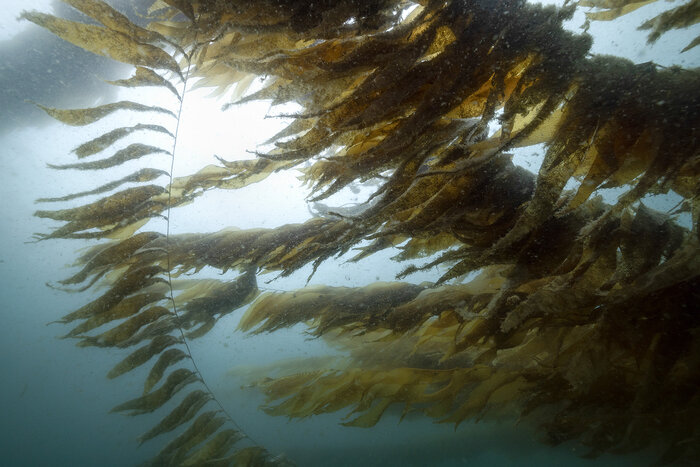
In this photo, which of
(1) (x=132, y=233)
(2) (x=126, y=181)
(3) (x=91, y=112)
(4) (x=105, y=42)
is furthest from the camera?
(1) (x=132, y=233)

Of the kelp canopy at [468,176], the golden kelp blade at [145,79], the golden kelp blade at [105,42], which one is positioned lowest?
the kelp canopy at [468,176]

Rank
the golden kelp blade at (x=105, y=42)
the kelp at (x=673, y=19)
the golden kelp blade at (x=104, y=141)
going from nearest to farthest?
the golden kelp blade at (x=105, y=42) < the kelp at (x=673, y=19) < the golden kelp blade at (x=104, y=141)

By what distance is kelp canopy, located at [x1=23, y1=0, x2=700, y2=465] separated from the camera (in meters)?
0.88

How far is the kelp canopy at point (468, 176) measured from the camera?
2.90 ft

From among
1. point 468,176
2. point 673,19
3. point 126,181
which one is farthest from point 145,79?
point 673,19

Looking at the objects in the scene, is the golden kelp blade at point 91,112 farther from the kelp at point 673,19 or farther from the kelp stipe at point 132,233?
the kelp at point 673,19

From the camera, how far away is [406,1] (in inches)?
35.8

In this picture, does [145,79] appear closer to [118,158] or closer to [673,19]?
[118,158]

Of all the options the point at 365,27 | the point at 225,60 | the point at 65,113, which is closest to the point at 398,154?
the point at 365,27

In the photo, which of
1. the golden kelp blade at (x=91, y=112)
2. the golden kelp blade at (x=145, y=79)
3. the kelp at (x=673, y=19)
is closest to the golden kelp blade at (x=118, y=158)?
the golden kelp blade at (x=91, y=112)

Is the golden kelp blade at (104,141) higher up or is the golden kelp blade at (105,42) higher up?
the golden kelp blade at (105,42)

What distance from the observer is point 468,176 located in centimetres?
109

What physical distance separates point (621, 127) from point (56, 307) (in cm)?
5473

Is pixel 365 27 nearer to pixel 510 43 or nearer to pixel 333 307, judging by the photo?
pixel 510 43
